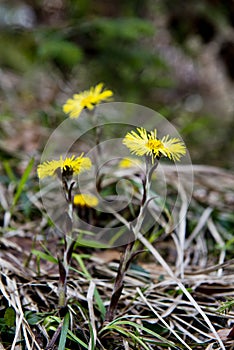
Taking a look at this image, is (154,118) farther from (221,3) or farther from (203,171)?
(221,3)

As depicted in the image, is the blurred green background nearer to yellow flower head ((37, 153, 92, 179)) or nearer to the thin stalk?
yellow flower head ((37, 153, 92, 179))

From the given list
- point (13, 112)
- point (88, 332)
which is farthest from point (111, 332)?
point (13, 112)

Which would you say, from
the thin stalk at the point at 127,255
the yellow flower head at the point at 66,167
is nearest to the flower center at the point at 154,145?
A: the thin stalk at the point at 127,255

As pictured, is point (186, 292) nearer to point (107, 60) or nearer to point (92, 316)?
point (92, 316)

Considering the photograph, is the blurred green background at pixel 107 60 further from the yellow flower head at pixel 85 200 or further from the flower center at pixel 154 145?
the flower center at pixel 154 145

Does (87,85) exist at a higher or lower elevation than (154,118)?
higher

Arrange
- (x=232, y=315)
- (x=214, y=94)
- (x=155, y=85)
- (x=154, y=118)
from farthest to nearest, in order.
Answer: (x=214, y=94) < (x=155, y=85) < (x=154, y=118) < (x=232, y=315)

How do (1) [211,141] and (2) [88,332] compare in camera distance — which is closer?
(2) [88,332]
